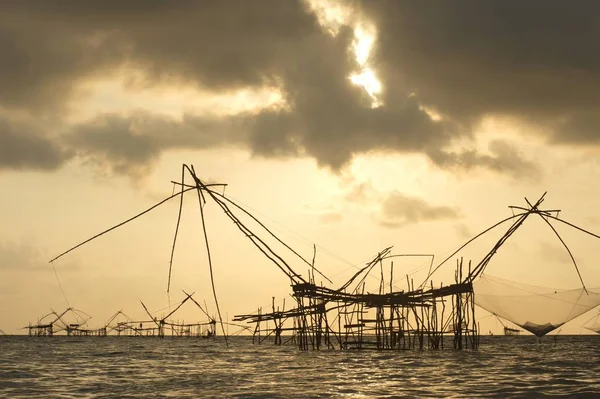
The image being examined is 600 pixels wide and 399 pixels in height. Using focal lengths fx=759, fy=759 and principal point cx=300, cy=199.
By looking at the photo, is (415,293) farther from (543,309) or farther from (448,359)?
(543,309)

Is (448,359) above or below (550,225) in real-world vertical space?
below

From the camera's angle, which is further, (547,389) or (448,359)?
(448,359)

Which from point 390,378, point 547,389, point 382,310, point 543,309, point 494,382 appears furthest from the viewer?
point 543,309

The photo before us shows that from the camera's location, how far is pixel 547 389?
16891mm

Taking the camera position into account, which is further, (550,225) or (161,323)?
(161,323)

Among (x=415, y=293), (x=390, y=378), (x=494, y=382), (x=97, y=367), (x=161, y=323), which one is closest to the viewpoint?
(x=494, y=382)

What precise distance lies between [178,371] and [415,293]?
9.88 metres

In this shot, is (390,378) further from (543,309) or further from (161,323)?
(161,323)

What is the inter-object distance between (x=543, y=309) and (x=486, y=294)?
189 inches

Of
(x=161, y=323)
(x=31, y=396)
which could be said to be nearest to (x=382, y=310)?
(x=31, y=396)

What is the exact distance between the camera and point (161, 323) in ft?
275

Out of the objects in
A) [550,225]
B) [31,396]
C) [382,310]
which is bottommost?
[31,396]

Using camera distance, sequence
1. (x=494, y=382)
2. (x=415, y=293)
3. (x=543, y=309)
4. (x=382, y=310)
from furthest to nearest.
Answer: (x=543, y=309) → (x=382, y=310) → (x=415, y=293) → (x=494, y=382)

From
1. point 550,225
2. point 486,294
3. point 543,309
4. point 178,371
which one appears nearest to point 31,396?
point 178,371
